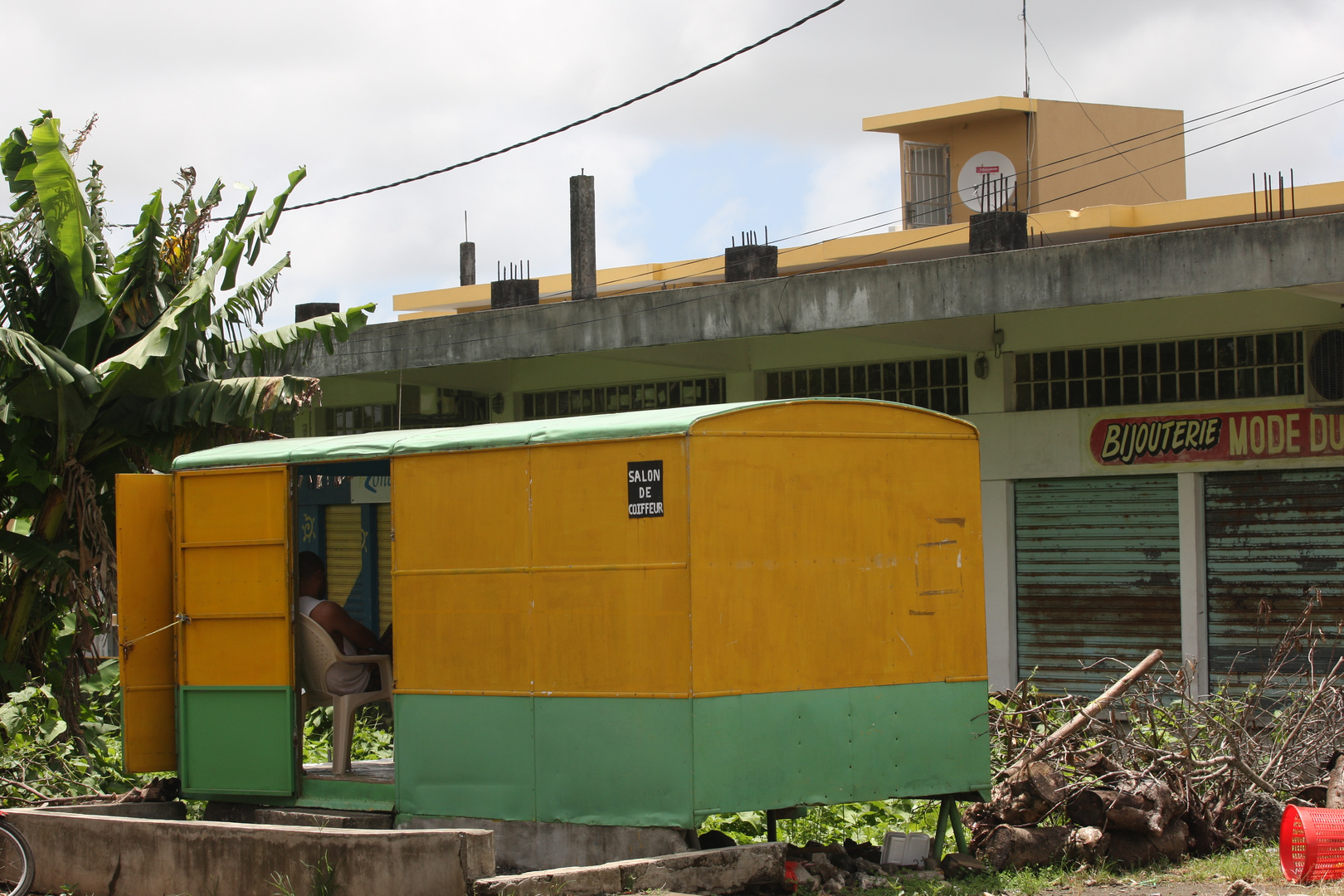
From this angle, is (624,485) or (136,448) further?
(136,448)

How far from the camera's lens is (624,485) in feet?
23.1

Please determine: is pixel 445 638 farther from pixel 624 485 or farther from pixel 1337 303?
pixel 1337 303

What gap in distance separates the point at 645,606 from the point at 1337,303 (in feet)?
28.7

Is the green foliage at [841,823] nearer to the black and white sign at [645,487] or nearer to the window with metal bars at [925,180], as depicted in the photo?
the black and white sign at [645,487]

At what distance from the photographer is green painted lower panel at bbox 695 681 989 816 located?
6.80 metres

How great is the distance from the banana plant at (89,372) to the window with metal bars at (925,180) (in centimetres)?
2772

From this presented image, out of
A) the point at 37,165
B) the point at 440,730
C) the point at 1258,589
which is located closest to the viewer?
the point at 440,730

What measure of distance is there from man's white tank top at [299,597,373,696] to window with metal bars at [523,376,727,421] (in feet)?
27.4

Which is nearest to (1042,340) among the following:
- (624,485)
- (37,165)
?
(624,485)

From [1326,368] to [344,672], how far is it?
9332 mm

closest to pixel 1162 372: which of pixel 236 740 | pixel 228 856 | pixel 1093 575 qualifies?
pixel 1093 575

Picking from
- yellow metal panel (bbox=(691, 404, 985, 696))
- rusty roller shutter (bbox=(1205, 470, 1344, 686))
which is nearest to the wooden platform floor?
yellow metal panel (bbox=(691, 404, 985, 696))

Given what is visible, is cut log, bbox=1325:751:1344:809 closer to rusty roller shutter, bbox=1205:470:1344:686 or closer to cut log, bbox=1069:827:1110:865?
cut log, bbox=1069:827:1110:865

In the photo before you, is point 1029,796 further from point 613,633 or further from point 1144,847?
point 613,633
